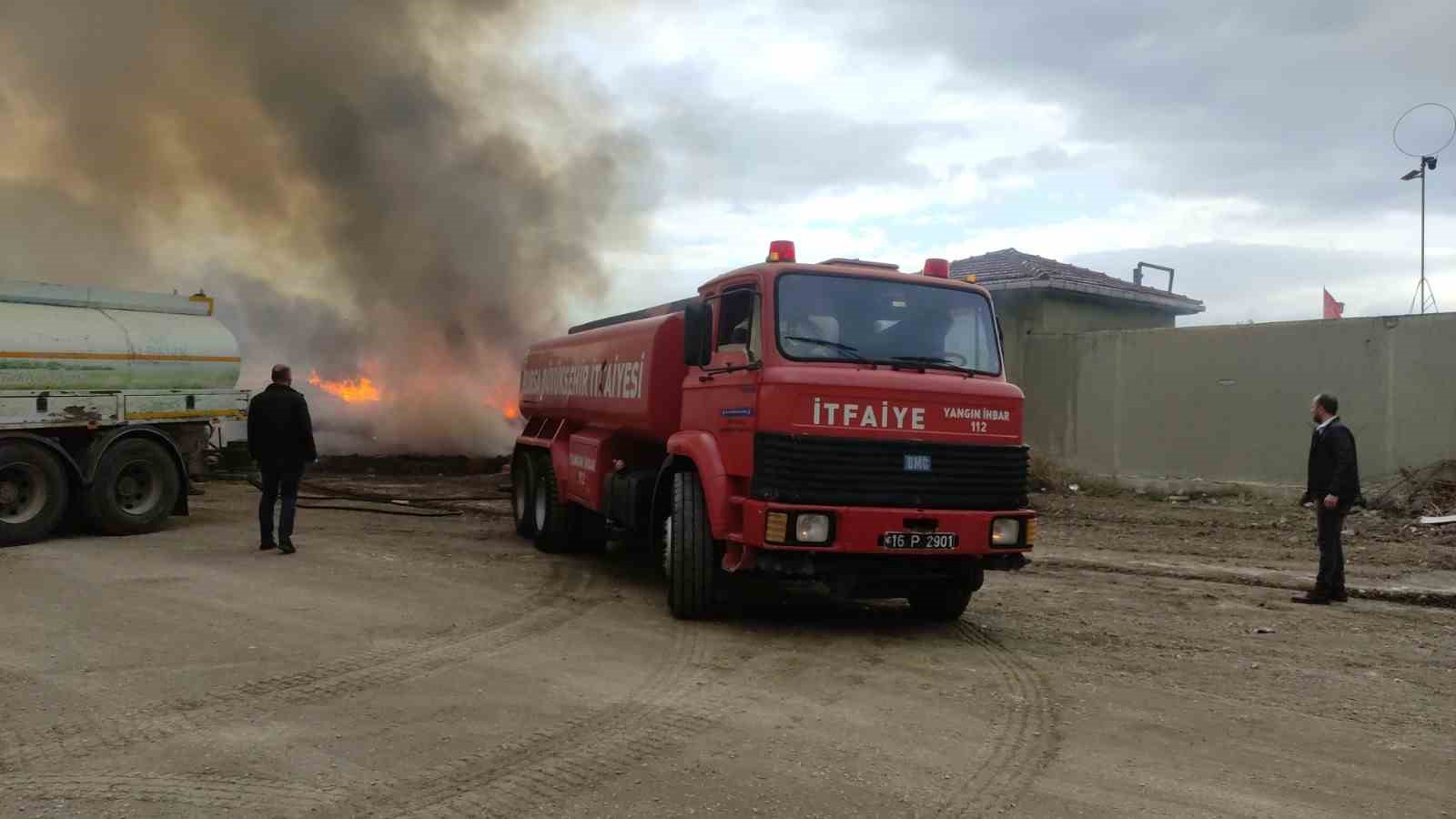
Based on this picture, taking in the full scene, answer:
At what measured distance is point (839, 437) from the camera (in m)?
6.43

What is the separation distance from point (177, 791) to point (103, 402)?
8.50 m

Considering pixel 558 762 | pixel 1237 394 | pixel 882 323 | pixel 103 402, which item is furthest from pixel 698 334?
pixel 1237 394

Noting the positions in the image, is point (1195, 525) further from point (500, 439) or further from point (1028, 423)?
point (500, 439)

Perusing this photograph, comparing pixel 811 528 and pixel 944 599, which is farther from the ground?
pixel 811 528

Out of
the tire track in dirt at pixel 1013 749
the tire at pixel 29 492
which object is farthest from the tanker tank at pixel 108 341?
the tire track in dirt at pixel 1013 749

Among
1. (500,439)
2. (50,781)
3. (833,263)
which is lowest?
(50,781)

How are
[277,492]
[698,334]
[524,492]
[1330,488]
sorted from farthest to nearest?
[524,492], [277,492], [1330,488], [698,334]

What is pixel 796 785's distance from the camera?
4.07 m

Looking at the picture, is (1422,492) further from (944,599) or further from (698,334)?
(698,334)

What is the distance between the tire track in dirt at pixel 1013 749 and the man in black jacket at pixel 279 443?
270 inches

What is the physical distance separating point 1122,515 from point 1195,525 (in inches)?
42.5

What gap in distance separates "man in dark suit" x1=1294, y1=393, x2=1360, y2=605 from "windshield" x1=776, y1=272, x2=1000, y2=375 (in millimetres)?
3056

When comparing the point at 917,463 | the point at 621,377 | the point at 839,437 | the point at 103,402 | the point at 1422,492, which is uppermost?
the point at 621,377

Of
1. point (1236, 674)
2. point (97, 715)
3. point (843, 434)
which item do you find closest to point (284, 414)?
point (97, 715)
